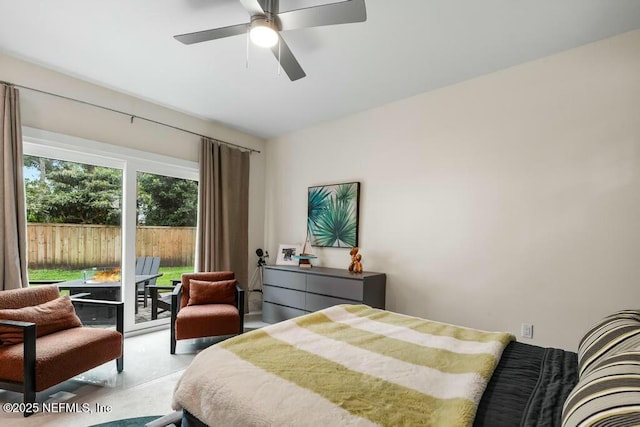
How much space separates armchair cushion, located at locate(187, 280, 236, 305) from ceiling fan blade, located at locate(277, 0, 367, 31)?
8.77 feet

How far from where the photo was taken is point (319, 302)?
3625 mm

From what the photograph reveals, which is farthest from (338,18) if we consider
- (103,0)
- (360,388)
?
(360,388)

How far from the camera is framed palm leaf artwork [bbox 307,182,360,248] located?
3932 millimetres

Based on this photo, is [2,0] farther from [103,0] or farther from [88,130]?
[88,130]

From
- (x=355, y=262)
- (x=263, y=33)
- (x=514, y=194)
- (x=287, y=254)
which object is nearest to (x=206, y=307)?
(x=287, y=254)

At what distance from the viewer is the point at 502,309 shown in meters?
2.84

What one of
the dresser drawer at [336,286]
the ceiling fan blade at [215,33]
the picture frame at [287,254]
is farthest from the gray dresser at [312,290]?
the ceiling fan blade at [215,33]

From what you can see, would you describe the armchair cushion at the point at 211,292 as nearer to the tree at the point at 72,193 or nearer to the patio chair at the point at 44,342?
the patio chair at the point at 44,342

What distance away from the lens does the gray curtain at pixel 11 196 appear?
2.65m

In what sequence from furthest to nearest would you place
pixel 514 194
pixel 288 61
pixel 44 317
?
pixel 514 194 < pixel 44 317 < pixel 288 61

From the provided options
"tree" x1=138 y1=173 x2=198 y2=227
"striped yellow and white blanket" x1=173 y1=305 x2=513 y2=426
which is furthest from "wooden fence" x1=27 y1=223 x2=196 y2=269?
"striped yellow and white blanket" x1=173 y1=305 x2=513 y2=426

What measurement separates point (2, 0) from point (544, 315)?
4690 mm

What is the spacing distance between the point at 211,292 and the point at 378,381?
2652 mm

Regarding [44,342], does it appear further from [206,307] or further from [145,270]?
[145,270]
